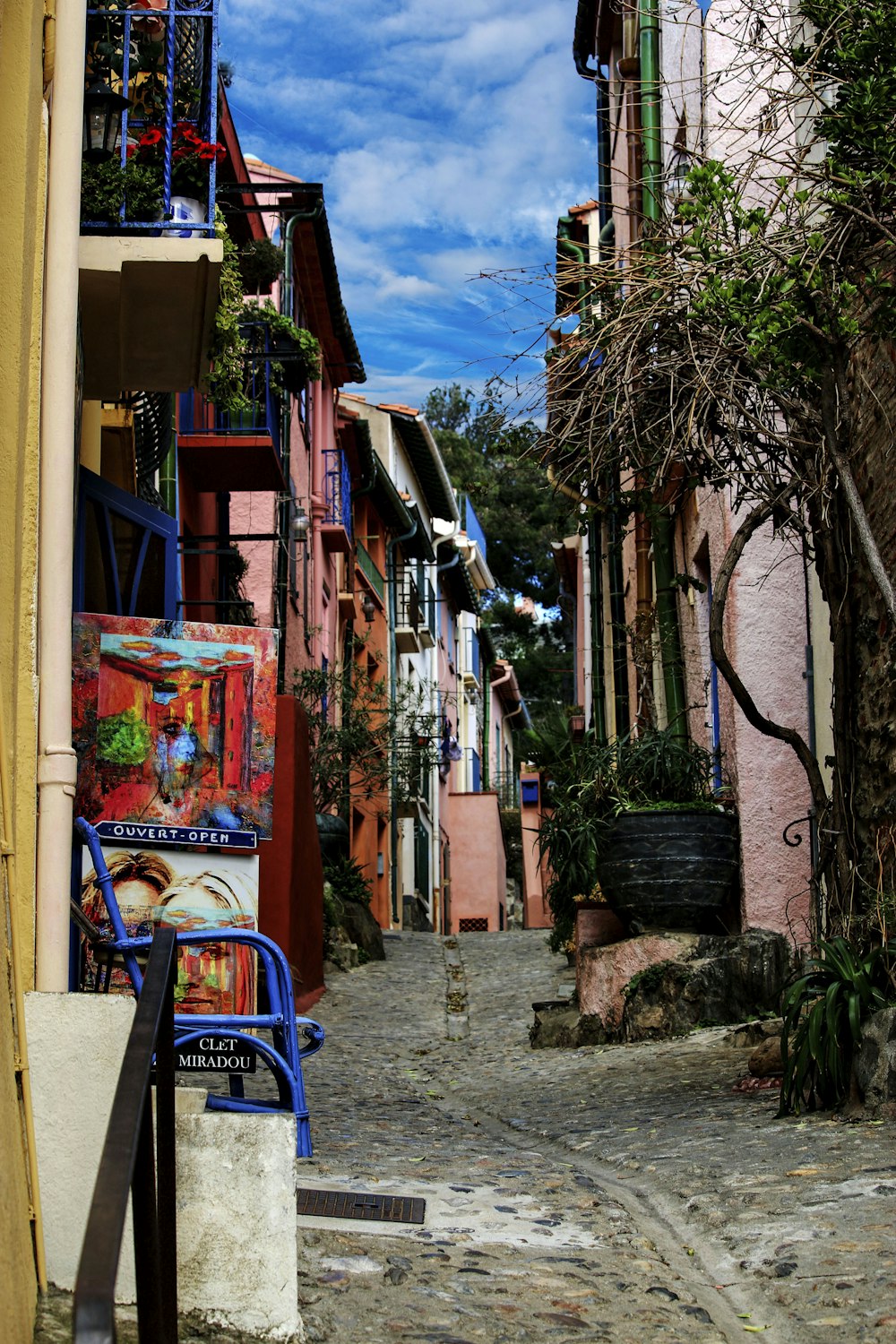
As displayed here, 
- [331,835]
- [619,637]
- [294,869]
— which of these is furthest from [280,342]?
[294,869]

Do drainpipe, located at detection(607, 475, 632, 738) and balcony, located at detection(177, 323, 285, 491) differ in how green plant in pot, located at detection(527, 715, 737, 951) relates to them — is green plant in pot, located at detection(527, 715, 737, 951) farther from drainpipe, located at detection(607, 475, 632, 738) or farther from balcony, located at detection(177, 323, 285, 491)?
drainpipe, located at detection(607, 475, 632, 738)

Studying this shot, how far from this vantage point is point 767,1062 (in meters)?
7.90

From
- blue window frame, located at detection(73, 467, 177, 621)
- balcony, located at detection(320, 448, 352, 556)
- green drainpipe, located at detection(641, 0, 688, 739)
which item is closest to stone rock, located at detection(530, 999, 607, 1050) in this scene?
green drainpipe, located at detection(641, 0, 688, 739)

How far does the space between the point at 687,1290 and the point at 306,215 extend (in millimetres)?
15530

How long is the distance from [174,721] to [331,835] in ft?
34.8

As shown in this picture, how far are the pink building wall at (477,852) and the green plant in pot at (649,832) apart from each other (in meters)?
22.8

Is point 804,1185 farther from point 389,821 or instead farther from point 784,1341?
point 389,821

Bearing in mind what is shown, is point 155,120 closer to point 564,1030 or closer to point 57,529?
point 57,529

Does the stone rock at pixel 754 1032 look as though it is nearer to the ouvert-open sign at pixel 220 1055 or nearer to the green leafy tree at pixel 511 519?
the ouvert-open sign at pixel 220 1055

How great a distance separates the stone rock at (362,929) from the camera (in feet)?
56.3

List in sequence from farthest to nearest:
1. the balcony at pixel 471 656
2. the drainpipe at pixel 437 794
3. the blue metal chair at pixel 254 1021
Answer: the balcony at pixel 471 656, the drainpipe at pixel 437 794, the blue metal chair at pixel 254 1021

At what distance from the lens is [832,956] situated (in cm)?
679

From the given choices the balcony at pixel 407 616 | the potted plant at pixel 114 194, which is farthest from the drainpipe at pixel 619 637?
the balcony at pixel 407 616

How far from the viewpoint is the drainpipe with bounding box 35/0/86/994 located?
445cm
